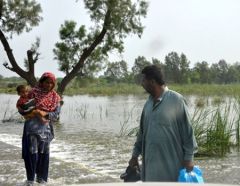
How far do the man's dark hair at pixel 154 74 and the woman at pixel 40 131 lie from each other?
2.93 m

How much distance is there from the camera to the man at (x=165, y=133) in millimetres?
4219

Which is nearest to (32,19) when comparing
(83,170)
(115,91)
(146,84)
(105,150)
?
(105,150)

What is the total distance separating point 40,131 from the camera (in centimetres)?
706

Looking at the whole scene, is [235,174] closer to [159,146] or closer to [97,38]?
[159,146]

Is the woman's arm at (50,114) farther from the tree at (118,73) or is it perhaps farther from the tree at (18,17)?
the tree at (118,73)

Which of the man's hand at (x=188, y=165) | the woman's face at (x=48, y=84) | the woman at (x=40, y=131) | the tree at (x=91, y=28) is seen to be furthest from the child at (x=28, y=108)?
the tree at (x=91, y=28)

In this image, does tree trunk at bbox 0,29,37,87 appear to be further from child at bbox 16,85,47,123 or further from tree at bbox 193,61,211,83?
tree at bbox 193,61,211,83

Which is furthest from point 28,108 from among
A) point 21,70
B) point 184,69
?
point 184,69

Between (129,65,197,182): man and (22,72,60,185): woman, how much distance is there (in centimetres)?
297

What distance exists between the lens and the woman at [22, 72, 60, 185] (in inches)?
275

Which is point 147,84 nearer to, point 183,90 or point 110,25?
point 110,25

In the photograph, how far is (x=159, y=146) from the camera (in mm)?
4246

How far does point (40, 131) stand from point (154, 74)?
3.19 meters

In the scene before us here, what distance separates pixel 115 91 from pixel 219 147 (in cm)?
5872
